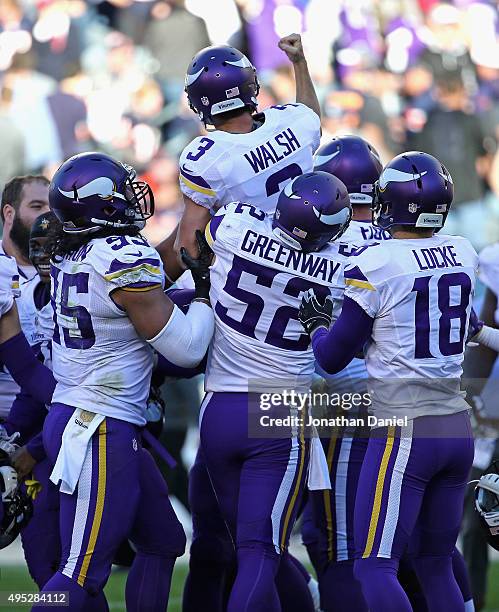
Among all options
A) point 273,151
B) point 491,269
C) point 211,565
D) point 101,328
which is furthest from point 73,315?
point 491,269

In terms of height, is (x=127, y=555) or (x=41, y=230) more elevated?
(x=41, y=230)

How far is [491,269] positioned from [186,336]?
1.95m

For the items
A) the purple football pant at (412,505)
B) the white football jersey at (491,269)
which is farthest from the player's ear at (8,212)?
the white football jersey at (491,269)

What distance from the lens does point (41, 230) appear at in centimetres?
468

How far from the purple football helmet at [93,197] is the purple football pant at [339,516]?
1233mm

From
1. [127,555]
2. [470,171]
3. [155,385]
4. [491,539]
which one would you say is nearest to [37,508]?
[155,385]

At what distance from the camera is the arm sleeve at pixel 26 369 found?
4.30 m

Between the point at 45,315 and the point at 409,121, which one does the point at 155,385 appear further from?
the point at 409,121

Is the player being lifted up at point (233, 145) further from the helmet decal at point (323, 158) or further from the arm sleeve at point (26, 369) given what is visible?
the arm sleeve at point (26, 369)

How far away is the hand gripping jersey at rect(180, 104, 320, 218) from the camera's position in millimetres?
4477

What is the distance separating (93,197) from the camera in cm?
405

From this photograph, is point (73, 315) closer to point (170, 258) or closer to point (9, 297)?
point (9, 297)

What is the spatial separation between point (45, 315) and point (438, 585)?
185 cm

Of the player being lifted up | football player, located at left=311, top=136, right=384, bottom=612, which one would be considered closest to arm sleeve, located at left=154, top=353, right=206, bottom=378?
the player being lifted up
